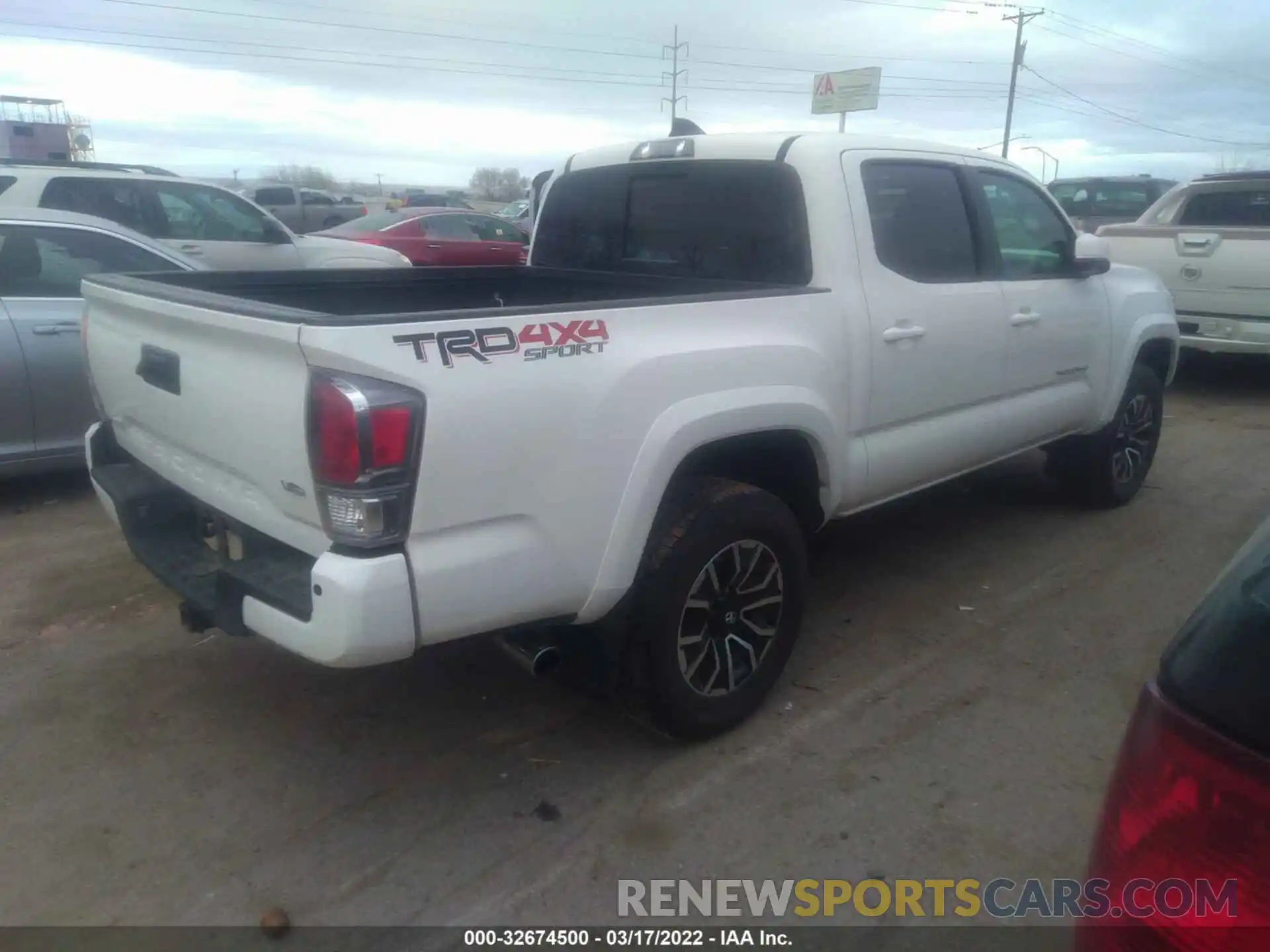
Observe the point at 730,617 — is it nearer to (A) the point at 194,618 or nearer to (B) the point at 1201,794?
(A) the point at 194,618

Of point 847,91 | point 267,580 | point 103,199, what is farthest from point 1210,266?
point 847,91

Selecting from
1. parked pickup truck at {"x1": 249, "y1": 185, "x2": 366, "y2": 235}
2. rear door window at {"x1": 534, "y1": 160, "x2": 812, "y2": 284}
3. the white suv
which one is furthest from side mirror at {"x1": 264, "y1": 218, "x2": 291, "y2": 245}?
parked pickup truck at {"x1": 249, "y1": 185, "x2": 366, "y2": 235}

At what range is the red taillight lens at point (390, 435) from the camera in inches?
95.0

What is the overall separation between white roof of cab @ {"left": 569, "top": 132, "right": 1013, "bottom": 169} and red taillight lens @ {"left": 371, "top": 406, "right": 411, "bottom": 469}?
80.5 inches

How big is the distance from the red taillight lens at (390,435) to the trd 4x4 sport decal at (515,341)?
16 centimetres

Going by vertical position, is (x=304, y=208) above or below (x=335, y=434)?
below

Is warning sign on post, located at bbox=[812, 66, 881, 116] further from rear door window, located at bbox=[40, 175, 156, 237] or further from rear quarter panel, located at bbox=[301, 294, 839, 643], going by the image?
rear quarter panel, located at bbox=[301, 294, 839, 643]

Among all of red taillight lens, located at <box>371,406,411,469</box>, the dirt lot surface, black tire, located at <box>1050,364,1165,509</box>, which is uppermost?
red taillight lens, located at <box>371,406,411,469</box>

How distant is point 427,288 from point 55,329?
8.11 ft

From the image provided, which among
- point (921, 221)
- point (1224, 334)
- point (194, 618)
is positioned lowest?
point (194, 618)

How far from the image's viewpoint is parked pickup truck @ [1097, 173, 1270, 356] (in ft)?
27.9

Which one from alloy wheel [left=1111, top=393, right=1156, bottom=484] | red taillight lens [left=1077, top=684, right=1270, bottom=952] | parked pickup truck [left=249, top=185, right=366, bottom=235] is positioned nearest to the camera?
red taillight lens [left=1077, top=684, right=1270, bottom=952]

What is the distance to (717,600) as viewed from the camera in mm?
3373

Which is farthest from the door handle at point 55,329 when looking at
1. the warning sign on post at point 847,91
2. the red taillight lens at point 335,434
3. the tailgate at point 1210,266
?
the warning sign on post at point 847,91
